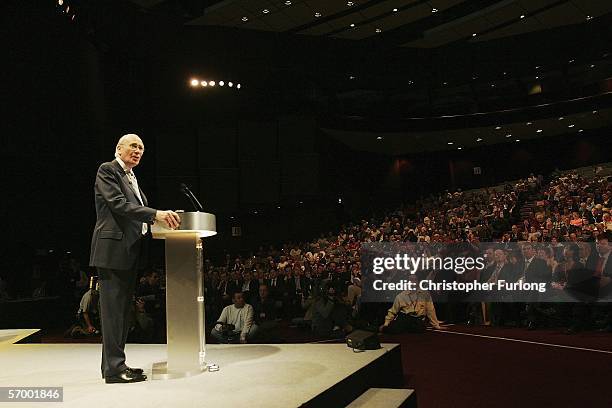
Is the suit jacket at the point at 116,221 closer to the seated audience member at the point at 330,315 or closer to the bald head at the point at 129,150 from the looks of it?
the bald head at the point at 129,150

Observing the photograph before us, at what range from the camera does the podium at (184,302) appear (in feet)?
9.48

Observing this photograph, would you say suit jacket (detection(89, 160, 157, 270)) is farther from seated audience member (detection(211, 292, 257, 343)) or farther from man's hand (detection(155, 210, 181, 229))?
seated audience member (detection(211, 292, 257, 343))

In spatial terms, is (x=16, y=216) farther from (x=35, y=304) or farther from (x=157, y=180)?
(x=157, y=180)

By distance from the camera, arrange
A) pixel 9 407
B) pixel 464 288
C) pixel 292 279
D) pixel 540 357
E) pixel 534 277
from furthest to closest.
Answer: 1. pixel 292 279
2. pixel 464 288
3. pixel 534 277
4. pixel 540 357
5. pixel 9 407

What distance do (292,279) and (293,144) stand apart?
6380 mm

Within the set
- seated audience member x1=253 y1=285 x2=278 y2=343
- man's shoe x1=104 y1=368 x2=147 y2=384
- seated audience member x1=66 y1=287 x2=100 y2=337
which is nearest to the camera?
man's shoe x1=104 y1=368 x2=147 y2=384

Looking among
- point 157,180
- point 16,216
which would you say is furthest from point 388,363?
point 157,180

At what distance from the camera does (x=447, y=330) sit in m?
8.29

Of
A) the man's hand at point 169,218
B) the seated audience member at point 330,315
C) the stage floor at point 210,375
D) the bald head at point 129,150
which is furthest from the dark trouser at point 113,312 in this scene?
the seated audience member at point 330,315

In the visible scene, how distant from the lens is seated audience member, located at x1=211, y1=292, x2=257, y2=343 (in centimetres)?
712

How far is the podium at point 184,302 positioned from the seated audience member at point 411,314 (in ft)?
18.2

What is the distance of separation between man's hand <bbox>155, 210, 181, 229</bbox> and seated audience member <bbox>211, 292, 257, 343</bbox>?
465 cm

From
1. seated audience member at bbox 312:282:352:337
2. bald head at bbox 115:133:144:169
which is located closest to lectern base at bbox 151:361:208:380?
bald head at bbox 115:133:144:169

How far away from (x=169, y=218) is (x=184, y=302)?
0.49 metres
